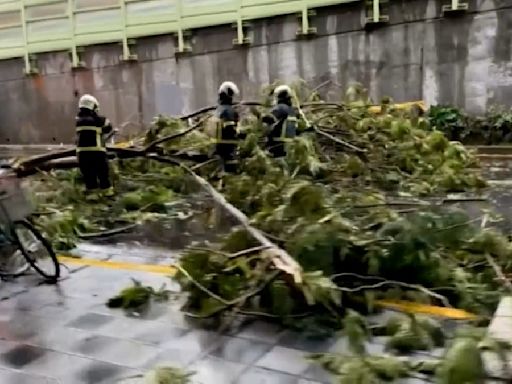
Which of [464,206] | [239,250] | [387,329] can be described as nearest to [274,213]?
[239,250]

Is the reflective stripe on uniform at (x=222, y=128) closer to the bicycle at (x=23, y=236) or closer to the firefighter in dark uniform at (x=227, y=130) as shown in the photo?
the firefighter in dark uniform at (x=227, y=130)

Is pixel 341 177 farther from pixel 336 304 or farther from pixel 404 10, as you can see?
pixel 404 10

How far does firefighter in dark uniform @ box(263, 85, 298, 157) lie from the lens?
1040 cm

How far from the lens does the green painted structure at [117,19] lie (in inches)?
709

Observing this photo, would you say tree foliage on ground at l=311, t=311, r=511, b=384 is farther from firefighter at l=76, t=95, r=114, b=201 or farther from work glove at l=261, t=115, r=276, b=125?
work glove at l=261, t=115, r=276, b=125

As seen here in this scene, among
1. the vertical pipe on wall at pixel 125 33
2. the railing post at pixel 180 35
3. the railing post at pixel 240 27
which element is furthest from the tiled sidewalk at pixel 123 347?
the vertical pipe on wall at pixel 125 33

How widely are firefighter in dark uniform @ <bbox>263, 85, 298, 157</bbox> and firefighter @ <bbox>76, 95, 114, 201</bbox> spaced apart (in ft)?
8.81

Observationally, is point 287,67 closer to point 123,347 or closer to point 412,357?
point 123,347

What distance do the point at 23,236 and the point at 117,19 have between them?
16409mm

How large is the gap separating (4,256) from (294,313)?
9.53ft

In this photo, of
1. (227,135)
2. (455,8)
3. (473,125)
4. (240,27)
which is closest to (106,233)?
(227,135)

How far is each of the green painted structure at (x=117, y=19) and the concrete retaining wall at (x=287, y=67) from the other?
11.8 inches

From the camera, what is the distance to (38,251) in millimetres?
5848

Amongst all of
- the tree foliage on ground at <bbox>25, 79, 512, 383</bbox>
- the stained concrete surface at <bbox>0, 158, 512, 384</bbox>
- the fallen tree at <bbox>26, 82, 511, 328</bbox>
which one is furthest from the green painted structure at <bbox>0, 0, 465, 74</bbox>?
the stained concrete surface at <bbox>0, 158, 512, 384</bbox>
